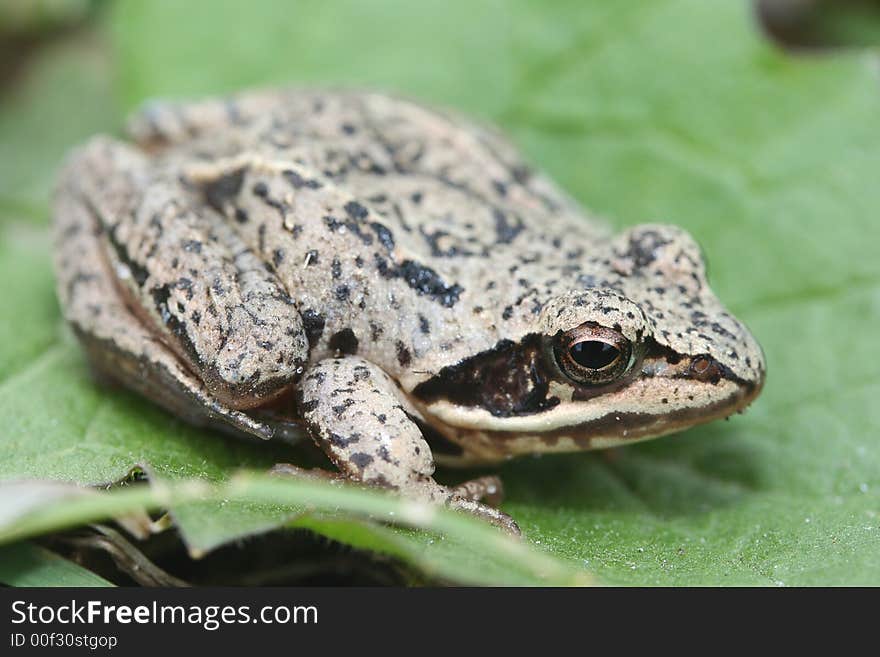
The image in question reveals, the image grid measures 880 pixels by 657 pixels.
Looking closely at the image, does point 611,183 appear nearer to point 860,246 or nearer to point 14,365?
point 860,246

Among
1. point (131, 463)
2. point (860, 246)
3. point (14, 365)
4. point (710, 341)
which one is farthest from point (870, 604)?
point (14, 365)

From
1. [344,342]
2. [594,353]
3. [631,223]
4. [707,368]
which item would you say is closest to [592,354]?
[594,353]

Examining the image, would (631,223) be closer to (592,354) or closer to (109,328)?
(592,354)

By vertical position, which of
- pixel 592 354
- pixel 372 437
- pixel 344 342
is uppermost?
pixel 592 354

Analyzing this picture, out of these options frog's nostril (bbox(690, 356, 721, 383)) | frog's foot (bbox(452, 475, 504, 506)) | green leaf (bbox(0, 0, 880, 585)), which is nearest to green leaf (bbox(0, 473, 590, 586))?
green leaf (bbox(0, 0, 880, 585))

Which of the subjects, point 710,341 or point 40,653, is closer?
point 40,653

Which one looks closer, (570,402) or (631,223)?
(570,402)

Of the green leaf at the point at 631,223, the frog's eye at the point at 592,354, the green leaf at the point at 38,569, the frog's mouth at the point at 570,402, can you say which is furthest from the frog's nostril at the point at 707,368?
the green leaf at the point at 38,569
